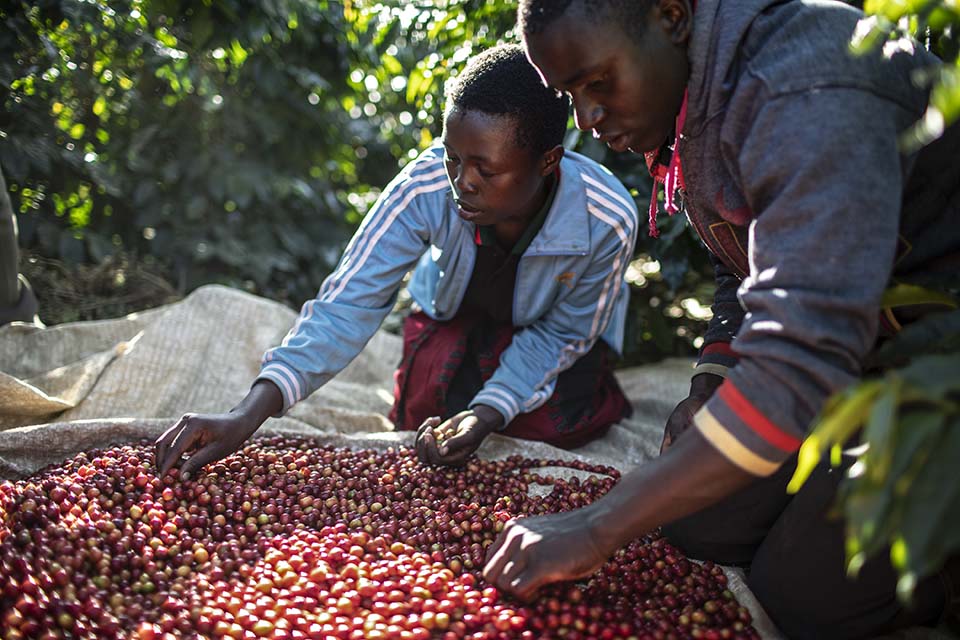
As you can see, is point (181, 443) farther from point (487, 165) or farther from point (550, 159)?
point (550, 159)

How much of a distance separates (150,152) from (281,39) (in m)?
1.10

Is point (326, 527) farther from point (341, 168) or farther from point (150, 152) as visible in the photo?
point (341, 168)

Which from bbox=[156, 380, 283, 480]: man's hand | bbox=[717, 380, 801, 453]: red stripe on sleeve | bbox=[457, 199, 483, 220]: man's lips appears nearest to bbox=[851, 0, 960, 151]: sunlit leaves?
bbox=[717, 380, 801, 453]: red stripe on sleeve

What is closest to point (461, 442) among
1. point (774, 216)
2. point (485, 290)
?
point (485, 290)

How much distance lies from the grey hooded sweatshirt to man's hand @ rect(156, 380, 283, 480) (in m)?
1.46

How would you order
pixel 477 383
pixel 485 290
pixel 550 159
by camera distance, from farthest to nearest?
pixel 477 383 → pixel 485 290 → pixel 550 159

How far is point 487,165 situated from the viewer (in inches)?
101

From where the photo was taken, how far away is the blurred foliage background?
13.0ft

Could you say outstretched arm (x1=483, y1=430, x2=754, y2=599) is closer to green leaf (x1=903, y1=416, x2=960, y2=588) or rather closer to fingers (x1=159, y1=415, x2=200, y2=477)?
green leaf (x1=903, y1=416, x2=960, y2=588)

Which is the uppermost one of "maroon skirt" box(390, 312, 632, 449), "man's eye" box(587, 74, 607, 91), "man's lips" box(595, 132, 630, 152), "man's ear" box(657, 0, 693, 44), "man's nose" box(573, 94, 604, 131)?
"man's ear" box(657, 0, 693, 44)

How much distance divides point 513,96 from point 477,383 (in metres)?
1.26

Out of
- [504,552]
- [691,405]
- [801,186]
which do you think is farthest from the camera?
[691,405]

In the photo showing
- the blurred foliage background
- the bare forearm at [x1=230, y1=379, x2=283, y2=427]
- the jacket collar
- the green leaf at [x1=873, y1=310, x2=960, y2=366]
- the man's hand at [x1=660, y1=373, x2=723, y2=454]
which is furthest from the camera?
the blurred foliage background

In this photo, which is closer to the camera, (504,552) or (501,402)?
(504,552)
